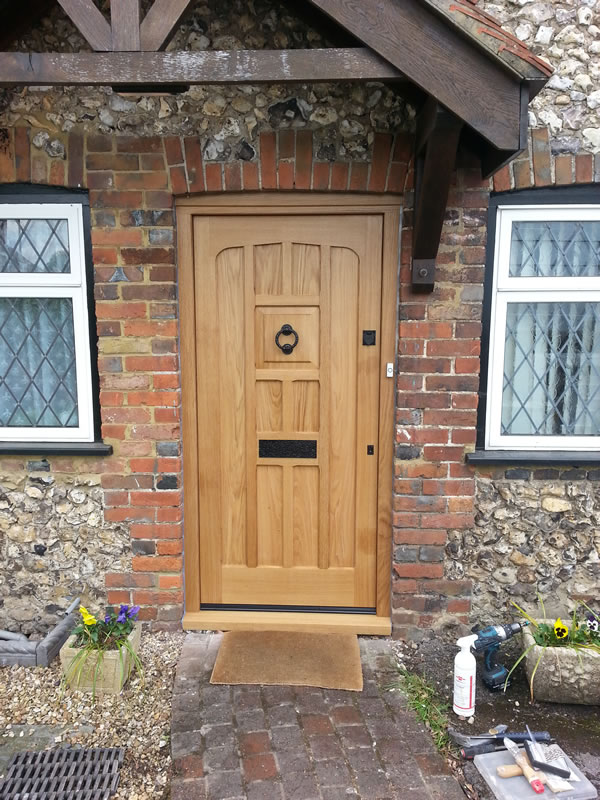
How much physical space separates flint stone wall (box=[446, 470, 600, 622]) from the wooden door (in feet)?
1.91

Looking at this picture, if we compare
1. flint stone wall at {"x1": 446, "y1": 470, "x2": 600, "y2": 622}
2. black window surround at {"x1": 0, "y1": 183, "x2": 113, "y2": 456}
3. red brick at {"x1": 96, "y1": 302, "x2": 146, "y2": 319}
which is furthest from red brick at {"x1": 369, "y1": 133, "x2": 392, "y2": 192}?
flint stone wall at {"x1": 446, "y1": 470, "x2": 600, "y2": 622}

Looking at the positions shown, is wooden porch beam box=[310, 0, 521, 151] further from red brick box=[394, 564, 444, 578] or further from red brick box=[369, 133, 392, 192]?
red brick box=[394, 564, 444, 578]

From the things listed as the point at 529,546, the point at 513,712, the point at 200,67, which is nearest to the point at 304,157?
the point at 200,67

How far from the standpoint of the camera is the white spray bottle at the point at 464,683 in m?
2.49

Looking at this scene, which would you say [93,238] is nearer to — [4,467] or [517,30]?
[4,467]

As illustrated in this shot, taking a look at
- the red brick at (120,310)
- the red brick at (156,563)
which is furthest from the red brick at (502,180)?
the red brick at (156,563)

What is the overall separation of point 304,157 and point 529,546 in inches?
98.3

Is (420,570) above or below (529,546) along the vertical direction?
below

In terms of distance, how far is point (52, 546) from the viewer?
3152 mm

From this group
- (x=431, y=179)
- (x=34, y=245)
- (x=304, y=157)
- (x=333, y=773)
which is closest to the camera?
(x=333, y=773)

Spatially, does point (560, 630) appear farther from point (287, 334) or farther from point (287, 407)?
point (287, 334)

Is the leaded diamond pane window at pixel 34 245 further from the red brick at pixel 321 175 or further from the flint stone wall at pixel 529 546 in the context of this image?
the flint stone wall at pixel 529 546

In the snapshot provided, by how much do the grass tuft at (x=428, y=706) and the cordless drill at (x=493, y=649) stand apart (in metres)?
0.29

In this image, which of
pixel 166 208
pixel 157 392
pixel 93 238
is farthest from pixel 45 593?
pixel 166 208
